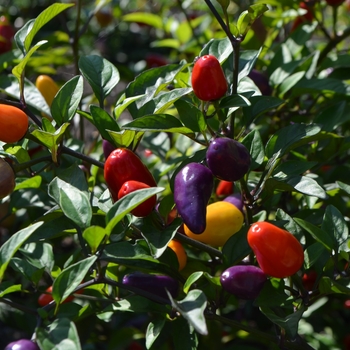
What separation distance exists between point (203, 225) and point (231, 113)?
9.5 inches

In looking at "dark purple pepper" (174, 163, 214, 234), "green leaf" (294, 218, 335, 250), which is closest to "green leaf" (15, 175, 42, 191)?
"dark purple pepper" (174, 163, 214, 234)

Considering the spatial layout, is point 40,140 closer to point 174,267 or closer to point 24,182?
point 24,182

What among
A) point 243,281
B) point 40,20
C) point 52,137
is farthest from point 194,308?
point 40,20

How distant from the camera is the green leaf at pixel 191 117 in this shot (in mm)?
1075

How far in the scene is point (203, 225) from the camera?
0.98 meters

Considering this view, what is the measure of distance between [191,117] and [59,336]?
436 mm

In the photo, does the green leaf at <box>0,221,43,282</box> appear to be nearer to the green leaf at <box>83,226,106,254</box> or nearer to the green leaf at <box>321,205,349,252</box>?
the green leaf at <box>83,226,106,254</box>

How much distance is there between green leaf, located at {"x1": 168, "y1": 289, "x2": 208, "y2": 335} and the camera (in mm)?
823

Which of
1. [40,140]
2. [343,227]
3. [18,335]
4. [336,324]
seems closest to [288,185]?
[343,227]

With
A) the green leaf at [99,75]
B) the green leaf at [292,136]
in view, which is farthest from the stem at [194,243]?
the green leaf at [99,75]

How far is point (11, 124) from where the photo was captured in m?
1.02

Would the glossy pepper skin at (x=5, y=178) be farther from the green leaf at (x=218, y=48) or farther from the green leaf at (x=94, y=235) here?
the green leaf at (x=218, y=48)

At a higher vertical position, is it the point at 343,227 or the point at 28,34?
the point at 28,34

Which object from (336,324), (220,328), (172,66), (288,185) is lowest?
(336,324)
